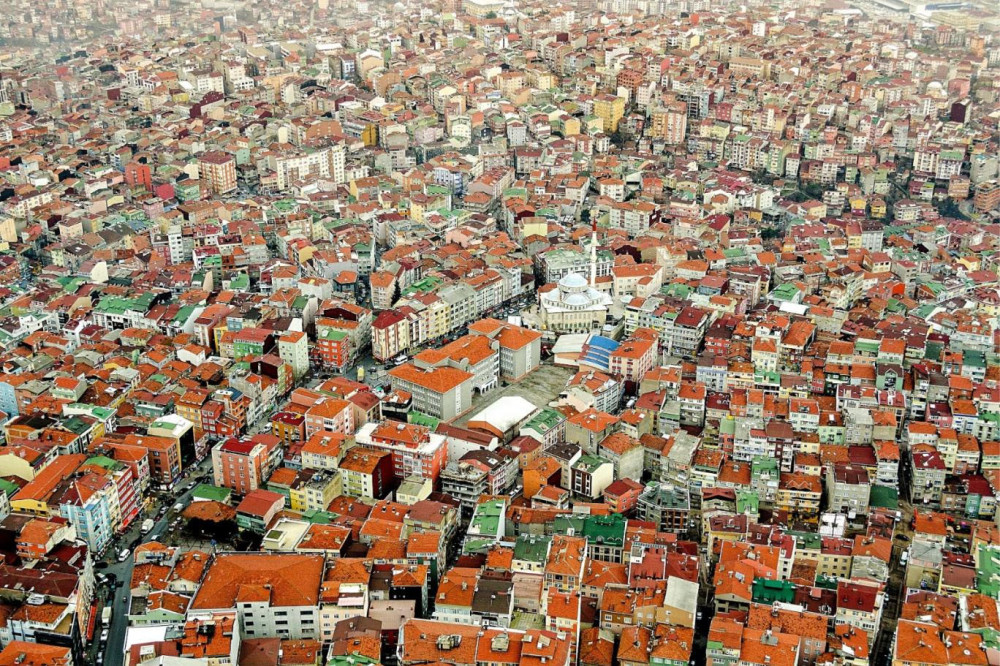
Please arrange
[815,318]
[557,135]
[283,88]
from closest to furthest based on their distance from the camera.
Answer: [815,318] → [557,135] → [283,88]

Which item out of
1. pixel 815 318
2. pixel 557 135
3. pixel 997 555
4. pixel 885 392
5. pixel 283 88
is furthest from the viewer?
pixel 283 88

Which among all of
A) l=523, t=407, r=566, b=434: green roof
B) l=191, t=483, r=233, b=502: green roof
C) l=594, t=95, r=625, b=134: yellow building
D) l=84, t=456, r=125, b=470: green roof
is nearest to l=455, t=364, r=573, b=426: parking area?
l=523, t=407, r=566, b=434: green roof

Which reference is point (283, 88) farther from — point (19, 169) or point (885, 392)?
point (885, 392)

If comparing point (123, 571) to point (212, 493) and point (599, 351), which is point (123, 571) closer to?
point (212, 493)

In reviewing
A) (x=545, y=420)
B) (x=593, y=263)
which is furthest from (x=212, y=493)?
(x=593, y=263)

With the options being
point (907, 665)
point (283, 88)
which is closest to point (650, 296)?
point (907, 665)

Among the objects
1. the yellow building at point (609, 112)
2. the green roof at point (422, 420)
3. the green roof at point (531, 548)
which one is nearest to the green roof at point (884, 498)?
the green roof at point (531, 548)

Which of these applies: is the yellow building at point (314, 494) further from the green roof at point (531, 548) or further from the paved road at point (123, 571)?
the green roof at point (531, 548)
